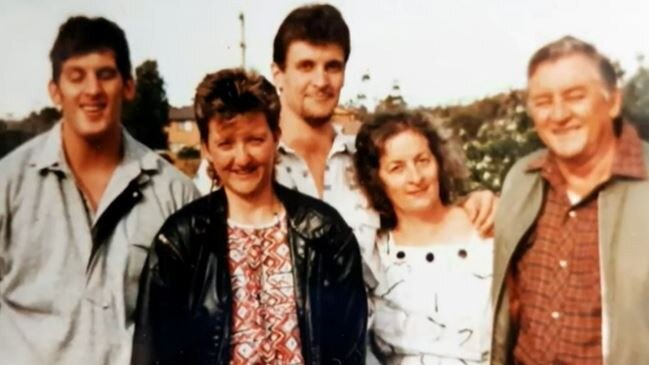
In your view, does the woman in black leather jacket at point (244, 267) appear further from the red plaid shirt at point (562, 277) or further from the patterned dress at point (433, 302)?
the red plaid shirt at point (562, 277)

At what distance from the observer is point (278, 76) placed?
7.52 feet

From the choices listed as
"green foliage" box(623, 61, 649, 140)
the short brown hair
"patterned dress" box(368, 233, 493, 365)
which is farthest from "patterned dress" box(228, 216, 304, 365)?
"green foliage" box(623, 61, 649, 140)

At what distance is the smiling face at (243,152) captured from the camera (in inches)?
87.9

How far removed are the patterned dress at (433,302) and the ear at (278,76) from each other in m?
0.49

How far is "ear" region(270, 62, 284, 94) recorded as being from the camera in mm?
2287

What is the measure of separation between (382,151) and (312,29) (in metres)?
0.36

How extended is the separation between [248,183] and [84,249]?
437 millimetres

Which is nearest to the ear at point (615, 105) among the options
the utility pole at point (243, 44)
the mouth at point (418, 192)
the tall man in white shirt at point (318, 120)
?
the tall man in white shirt at point (318, 120)

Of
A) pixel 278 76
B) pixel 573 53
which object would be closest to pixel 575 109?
pixel 573 53

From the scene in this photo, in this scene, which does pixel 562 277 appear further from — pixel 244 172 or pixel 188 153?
pixel 188 153

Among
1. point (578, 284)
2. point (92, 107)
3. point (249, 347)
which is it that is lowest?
point (249, 347)

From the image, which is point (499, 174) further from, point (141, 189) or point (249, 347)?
point (141, 189)

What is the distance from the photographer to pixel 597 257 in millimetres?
2178

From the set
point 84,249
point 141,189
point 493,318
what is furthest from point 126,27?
point 493,318
